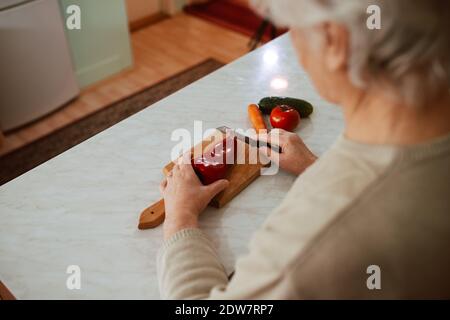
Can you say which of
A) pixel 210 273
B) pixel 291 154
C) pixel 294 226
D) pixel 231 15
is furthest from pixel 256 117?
pixel 231 15

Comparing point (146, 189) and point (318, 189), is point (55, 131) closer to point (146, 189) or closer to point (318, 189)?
point (146, 189)

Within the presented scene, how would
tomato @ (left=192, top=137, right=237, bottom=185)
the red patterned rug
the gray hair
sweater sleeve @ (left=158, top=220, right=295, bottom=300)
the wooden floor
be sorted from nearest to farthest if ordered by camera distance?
the gray hair → sweater sleeve @ (left=158, top=220, right=295, bottom=300) → tomato @ (left=192, top=137, right=237, bottom=185) → the wooden floor → the red patterned rug

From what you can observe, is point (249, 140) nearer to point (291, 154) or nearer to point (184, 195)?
point (291, 154)

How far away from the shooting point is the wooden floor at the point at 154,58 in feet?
9.03

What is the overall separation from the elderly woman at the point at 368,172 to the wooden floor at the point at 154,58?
2.32 meters

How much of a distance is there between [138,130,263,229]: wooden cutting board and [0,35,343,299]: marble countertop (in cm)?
2

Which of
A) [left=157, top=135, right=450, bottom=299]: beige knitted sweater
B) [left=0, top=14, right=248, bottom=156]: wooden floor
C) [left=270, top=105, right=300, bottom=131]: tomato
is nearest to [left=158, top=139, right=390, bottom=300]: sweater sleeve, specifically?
[left=157, top=135, right=450, bottom=299]: beige knitted sweater

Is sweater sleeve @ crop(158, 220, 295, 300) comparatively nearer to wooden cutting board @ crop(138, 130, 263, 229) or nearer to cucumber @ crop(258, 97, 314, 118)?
wooden cutting board @ crop(138, 130, 263, 229)

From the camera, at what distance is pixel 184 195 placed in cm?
100

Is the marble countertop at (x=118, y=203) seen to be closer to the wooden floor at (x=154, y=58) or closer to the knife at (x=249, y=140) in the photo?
the knife at (x=249, y=140)

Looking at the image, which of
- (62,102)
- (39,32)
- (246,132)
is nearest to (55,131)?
(62,102)

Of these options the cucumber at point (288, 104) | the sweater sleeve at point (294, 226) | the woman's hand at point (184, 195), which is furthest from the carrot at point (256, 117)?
the sweater sleeve at point (294, 226)

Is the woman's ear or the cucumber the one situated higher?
the woman's ear

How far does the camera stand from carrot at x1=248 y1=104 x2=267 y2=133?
1228 mm
